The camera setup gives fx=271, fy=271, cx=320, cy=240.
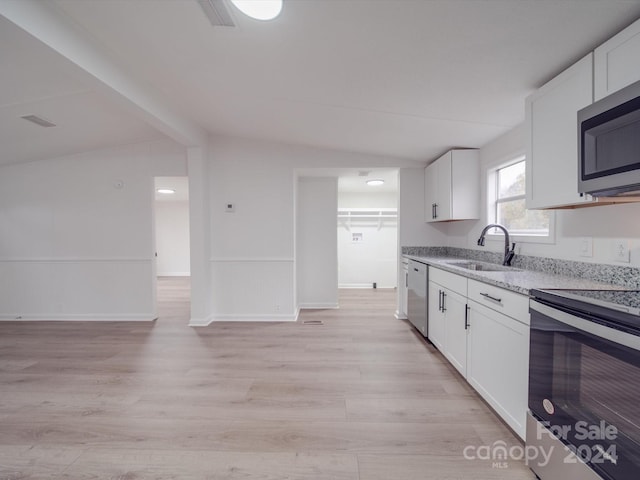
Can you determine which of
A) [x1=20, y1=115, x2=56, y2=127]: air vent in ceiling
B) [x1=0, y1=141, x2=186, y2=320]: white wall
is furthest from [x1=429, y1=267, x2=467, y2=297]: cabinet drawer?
[x1=20, y1=115, x2=56, y2=127]: air vent in ceiling

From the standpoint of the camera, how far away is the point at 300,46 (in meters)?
1.78

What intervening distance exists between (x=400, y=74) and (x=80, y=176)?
4.56 m

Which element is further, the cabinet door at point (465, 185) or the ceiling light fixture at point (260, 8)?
the cabinet door at point (465, 185)

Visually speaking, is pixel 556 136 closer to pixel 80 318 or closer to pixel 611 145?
pixel 611 145

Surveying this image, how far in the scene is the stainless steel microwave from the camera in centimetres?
111

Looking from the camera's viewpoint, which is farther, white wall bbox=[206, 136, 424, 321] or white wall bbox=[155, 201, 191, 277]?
white wall bbox=[155, 201, 191, 277]

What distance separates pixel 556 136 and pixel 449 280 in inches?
51.5

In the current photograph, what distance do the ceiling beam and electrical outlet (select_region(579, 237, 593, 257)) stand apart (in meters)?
3.58

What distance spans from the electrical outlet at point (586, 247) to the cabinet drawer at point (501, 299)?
2.21 ft

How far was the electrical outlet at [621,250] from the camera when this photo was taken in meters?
1.56

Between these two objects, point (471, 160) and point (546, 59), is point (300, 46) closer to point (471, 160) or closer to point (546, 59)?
point (546, 59)

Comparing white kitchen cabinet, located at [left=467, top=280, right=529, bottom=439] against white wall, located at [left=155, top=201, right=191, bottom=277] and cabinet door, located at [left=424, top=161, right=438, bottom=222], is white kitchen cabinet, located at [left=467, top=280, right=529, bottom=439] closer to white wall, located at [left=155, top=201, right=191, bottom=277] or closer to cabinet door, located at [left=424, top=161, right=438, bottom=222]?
cabinet door, located at [left=424, top=161, right=438, bottom=222]

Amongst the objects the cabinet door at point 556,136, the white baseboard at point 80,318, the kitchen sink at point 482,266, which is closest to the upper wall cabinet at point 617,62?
the cabinet door at point 556,136

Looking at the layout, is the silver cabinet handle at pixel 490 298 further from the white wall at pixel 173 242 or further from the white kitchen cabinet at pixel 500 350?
the white wall at pixel 173 242
